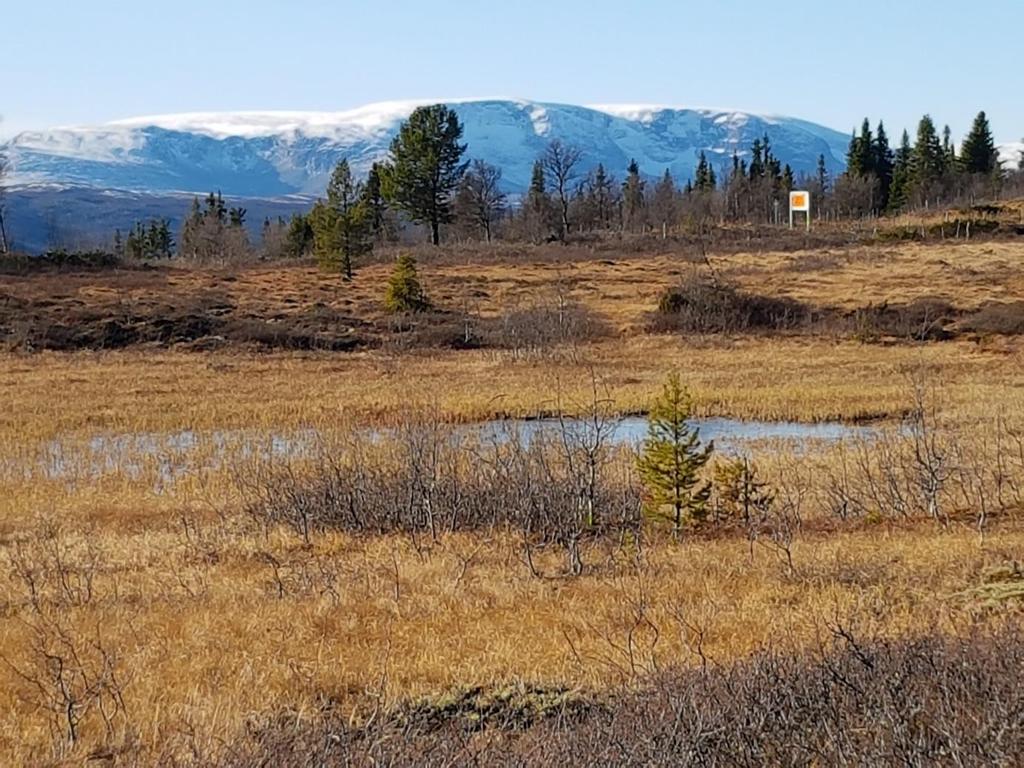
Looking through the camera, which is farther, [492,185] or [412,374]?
[492,185]

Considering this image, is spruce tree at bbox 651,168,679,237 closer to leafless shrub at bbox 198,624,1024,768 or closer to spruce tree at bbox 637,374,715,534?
spruce tree at bbox 637,374,715,534

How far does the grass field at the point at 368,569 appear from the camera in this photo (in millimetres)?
6863

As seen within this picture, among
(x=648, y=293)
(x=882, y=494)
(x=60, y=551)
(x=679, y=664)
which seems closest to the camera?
(x=679, y=664)

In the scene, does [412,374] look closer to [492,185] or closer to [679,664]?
[679,664]

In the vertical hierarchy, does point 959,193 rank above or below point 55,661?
above

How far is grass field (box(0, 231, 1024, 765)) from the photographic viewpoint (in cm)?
686

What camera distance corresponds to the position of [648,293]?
51.5 metres

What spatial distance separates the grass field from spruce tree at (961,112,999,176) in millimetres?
66421

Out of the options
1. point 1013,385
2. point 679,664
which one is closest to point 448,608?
point 679,664

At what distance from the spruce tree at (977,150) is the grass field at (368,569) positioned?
218 feet

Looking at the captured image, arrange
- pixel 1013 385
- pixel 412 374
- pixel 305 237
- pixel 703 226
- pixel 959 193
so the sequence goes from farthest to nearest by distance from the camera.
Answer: pixel 959 193 < pixel 703 226 < pixel 305 237 < pixel 412 374 < pixel 1013 385

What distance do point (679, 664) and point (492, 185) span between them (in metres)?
86.3

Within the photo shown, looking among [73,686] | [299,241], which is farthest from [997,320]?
[299,241]

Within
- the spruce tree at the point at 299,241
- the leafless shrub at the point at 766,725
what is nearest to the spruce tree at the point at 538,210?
the spruce tree at the point at 299,241
